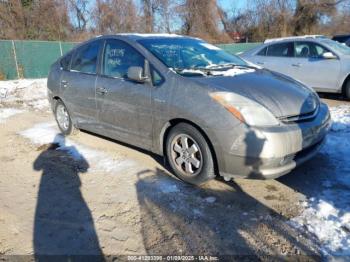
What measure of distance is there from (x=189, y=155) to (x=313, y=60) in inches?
240

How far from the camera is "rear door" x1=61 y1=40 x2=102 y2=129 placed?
530cm

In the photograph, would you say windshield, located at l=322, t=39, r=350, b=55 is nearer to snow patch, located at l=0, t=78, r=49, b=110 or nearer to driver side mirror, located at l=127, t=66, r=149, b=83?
driver side mirror, located at l=127, t=66, r=149, b=83

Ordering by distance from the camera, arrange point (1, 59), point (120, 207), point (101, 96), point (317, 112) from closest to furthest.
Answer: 1. point (120, 207)
2. point (317, 112)
3. point (101, 96)
4. point (1, 59)

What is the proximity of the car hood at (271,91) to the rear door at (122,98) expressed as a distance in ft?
2.70

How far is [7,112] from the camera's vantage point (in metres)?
9.06

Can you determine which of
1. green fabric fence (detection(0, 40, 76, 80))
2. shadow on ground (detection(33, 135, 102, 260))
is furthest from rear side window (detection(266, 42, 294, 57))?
green fabric fence (detection(0, 40, 76, 80))

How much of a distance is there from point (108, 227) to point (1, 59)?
1573cm

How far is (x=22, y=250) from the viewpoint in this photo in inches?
120

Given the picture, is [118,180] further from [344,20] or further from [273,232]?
[344,20]

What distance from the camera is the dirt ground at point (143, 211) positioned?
3.02 m

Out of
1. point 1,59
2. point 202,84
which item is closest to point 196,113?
point 202,84

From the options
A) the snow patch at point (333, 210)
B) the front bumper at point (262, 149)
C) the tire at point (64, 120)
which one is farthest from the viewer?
the tire at point (64, 120)

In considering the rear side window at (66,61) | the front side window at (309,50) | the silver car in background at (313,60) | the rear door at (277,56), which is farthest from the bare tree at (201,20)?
the rear side window at (66,61)

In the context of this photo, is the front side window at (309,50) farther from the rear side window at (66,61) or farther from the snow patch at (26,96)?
the snow patch at (26,96)
